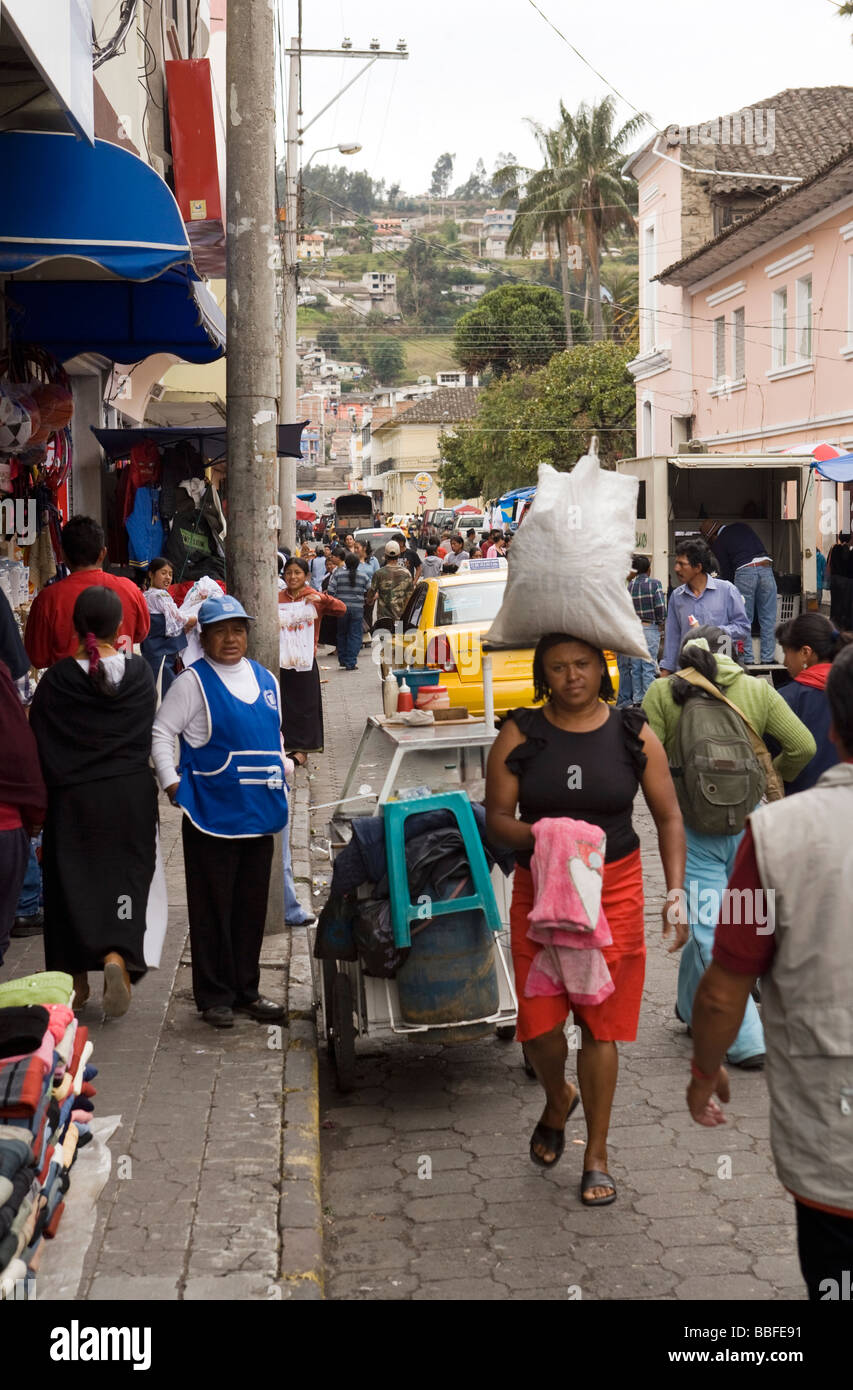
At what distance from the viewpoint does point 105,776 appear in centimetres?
623

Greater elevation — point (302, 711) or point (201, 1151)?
point (302, 711)

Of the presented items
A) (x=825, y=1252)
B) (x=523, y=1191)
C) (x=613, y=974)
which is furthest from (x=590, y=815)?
(x=825, y=1252)

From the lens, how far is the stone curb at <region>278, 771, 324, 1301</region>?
4363 mm

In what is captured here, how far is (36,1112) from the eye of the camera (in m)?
3.74

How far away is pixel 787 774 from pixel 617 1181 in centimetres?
198

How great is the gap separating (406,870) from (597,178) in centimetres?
5810

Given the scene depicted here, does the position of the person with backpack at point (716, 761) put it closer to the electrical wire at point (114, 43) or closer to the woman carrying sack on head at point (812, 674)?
the woman carrying sack on head at point (812, 674)

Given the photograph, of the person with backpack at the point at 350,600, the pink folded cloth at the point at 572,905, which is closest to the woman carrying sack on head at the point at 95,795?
the pink folded cloth at the point at 572,905

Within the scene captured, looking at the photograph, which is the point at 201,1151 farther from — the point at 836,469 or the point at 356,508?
the point at 356,508

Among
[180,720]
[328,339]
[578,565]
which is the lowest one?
[180,720]

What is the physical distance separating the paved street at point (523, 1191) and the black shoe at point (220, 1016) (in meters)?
0.44

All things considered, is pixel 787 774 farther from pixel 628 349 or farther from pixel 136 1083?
pixel 628 349

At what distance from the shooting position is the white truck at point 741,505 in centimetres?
1998

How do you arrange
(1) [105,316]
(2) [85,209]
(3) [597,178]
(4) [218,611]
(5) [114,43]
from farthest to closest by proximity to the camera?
(3) [597,178] < (1) [105,316] < (5) [114,43] < (2) [85,209] < (4) [218,611]
